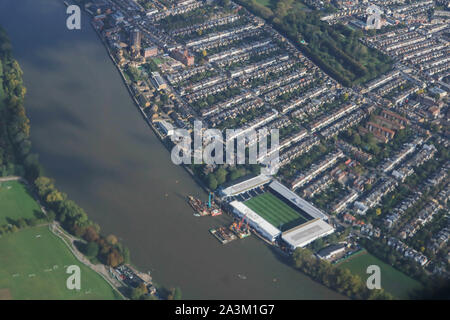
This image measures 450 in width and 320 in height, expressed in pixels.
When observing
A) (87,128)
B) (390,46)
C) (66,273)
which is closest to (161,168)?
(87,128)

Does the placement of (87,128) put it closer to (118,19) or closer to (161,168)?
(161,168)

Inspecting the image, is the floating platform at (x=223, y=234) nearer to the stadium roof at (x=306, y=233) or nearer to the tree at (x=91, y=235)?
the stadium roof at (x=306, y=233)

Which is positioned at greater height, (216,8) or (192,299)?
(216,8)

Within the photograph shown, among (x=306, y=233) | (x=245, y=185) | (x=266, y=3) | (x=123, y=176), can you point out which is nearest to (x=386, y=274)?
(x=306, y=233)

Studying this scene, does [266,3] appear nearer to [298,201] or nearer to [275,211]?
[298,201]

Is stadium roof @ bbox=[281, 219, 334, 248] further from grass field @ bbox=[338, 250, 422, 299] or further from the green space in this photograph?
the green space

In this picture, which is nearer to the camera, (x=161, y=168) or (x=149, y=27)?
(x=161, y=168)
